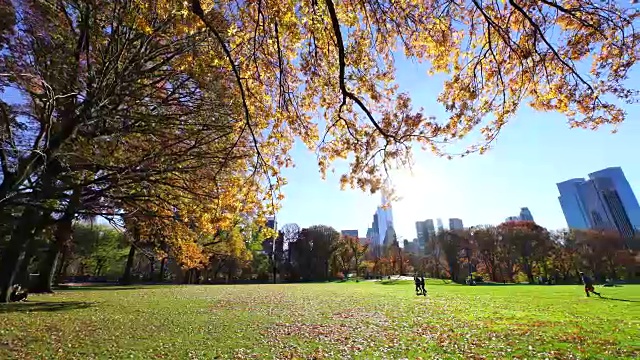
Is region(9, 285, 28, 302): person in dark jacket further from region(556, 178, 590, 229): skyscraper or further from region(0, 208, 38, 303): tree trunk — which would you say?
region(556, 178, 590, 229): skyscraper

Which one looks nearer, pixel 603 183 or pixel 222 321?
pixel 222 321


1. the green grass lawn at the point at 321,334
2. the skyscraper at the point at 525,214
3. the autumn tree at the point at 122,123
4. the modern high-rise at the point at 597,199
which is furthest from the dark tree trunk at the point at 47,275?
the skyscraper at the point at 525,214

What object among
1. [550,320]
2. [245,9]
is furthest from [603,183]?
[245,9]

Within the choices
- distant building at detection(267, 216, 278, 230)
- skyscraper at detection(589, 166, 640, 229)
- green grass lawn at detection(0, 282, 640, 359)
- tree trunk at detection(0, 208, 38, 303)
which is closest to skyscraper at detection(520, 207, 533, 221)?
skyscraper at detection(589, 166, 640, 229)

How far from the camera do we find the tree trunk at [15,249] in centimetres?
1294

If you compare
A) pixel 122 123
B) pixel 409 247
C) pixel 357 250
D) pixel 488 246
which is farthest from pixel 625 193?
pixel 122 123

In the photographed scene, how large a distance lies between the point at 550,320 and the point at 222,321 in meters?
10.6

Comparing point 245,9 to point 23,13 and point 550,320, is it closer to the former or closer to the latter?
point 23,13

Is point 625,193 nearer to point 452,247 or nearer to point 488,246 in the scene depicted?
point 488,246

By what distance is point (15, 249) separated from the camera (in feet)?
43.3

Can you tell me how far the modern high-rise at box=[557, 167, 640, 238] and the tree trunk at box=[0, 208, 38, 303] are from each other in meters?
153

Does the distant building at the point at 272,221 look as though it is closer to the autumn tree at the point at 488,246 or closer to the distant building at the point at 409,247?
the autumn tree at the point at 488,246

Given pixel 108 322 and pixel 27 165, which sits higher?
pixel 27 165

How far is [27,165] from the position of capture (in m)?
7.24
